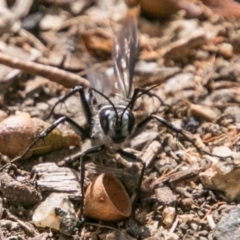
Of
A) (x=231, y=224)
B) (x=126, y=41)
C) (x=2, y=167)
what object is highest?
(x=126, y=41)

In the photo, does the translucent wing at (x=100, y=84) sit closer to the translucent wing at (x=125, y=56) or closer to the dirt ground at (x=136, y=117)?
the translucent wing at (x=125, y=56)

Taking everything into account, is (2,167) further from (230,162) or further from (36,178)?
(230,162)

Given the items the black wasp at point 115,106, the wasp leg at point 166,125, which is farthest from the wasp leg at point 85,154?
the wasp leg at point 166,125

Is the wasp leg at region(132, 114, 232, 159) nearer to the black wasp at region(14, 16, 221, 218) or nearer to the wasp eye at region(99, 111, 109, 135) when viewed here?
the black wasp at region(14, 16, 221, 218)

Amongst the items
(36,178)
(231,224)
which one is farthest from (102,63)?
(231,224)

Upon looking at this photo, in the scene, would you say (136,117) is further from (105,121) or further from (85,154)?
(85,154)

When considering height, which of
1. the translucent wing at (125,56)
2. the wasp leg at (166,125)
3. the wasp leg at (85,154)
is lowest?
the wasp leg at (85,154)
